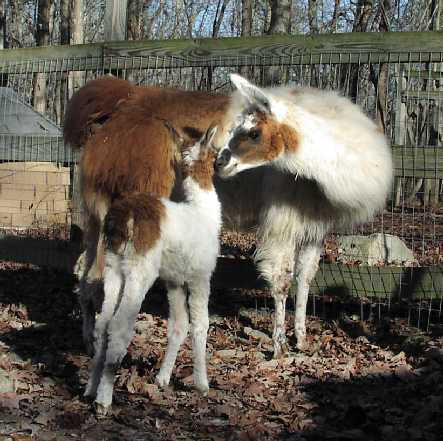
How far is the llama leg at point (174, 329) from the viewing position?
445 cm

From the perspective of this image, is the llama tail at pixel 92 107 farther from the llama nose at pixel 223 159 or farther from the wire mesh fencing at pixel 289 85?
the wire mesh fencing at pixel 289 85

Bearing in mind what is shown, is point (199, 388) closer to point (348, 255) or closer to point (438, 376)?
point (438, 376)

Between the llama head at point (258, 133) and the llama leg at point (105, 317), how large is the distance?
4.04ft

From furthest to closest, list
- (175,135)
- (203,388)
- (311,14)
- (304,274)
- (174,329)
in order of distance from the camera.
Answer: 1. (311,14)
2. (304,274)
3. (175,135)
4. (174,329)
5. (203,388)

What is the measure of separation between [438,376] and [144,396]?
1.93 m

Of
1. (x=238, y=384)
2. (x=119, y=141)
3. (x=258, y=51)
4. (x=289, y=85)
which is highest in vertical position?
(x=258, y=51)

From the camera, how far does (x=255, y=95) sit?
16.1 feet

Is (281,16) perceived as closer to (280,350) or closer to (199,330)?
(280,350)

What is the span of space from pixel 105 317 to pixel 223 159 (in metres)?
1.35

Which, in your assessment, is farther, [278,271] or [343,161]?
[278,271]

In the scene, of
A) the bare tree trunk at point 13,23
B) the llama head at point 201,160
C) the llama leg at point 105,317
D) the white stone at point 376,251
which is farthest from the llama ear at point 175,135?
the bare tree trunk at point 13,23

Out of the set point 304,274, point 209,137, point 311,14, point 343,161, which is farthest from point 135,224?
point 311,14

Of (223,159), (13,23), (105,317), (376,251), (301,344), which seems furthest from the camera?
(13,23)

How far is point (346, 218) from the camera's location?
5.45 m
